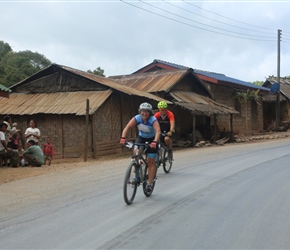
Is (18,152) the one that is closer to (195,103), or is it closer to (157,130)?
(157,130)

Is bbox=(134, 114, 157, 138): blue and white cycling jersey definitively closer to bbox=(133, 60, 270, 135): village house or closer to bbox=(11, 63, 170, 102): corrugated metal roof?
bbox=(11, 63, 170, 102): corrugated metal roof

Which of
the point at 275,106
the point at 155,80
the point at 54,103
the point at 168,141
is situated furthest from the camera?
the point at 275,106

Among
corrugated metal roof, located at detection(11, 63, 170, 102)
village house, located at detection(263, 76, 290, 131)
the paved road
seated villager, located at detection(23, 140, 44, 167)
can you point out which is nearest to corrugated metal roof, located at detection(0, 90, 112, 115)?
corrugated metal roof, located at detection(11, 63, 170, 102)

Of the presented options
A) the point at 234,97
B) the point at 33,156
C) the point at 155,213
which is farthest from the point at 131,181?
the point at 234,97

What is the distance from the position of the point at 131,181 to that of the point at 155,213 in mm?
868

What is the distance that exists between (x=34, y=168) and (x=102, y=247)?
8.70m

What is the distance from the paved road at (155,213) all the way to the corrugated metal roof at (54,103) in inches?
270

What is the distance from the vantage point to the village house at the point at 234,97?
91.2 feet

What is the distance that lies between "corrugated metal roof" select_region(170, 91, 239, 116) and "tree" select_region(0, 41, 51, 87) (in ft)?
46.8

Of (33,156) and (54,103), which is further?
(54,103)

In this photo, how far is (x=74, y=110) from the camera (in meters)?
16.4

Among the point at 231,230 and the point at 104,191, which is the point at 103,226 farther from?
the point at 104,191

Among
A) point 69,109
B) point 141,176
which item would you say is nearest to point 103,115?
point 69,109

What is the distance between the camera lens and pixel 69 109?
54.7ft
